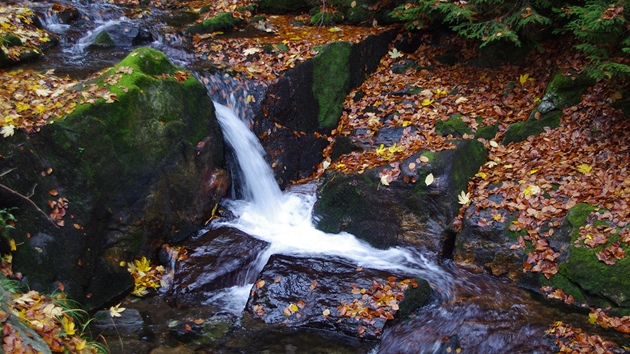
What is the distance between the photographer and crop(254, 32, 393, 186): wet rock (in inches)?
334

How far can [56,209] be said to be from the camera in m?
5.61

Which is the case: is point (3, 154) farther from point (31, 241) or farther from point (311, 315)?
point (311, 315)

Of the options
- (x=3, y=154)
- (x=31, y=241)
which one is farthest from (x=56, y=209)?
(x=3, y=154)

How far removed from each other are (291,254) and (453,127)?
353 cm

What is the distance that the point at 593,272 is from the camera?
5.80 metres

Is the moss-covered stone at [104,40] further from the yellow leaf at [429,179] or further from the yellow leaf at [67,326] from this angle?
the yellow leaf at [429,179]

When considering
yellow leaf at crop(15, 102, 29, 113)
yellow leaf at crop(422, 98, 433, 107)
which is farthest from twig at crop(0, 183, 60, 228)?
yellow leaf at crop(422, 98, 433, 107)

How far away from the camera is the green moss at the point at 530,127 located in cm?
771

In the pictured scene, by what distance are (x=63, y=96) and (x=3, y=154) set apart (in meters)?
1.20

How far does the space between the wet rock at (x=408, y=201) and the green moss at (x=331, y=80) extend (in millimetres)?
2120

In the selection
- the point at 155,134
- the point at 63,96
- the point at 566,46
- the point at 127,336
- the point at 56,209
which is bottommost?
the point at 127,336

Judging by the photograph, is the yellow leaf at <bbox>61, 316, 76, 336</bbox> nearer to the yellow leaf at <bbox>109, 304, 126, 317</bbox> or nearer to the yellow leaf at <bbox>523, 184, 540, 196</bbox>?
the yellow leaf at <bbox>109, 304, 126, 317</bbox>

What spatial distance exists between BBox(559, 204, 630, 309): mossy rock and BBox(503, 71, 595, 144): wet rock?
6.31 ft

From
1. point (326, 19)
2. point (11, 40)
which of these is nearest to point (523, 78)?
point (326, 19)
